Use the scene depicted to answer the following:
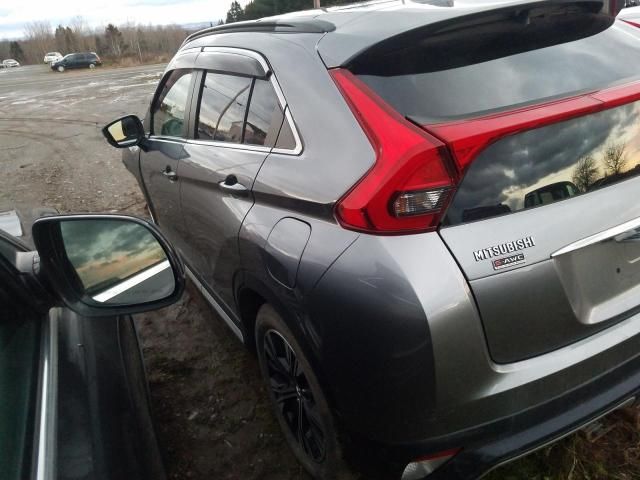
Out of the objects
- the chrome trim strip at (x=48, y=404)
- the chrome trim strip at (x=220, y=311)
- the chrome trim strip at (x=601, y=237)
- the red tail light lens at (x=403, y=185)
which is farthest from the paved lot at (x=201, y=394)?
Result: the chrome trim strip at (x=601, y=237)

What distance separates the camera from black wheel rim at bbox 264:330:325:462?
2.04m

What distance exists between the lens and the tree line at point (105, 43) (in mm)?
52188

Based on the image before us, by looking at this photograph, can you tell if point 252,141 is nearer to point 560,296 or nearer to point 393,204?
point 393,204

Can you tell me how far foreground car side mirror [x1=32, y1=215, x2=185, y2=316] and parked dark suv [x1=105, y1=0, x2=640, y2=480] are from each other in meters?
0.39

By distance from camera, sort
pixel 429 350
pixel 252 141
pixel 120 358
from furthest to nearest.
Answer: pixel 252 141
pixel 120 358
pixel 429 350

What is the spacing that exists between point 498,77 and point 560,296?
74cm

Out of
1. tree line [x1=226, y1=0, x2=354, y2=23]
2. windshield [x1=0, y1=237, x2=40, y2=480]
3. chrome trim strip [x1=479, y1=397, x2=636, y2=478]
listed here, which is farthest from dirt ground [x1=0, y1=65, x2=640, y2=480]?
tree line [x1=226, y1=0, x2=354, y2=23]

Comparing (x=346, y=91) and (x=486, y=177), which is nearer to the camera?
(x=486, y=177)

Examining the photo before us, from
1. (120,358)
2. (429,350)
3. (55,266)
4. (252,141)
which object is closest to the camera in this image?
(429,350)

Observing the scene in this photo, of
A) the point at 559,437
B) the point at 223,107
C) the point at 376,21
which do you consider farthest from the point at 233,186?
the point at 559,437

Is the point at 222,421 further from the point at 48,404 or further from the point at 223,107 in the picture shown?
the point at 223,107

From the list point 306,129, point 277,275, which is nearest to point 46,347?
point 277,275

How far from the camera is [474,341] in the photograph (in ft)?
4.78

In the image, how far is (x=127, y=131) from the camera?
3512 millimetres
